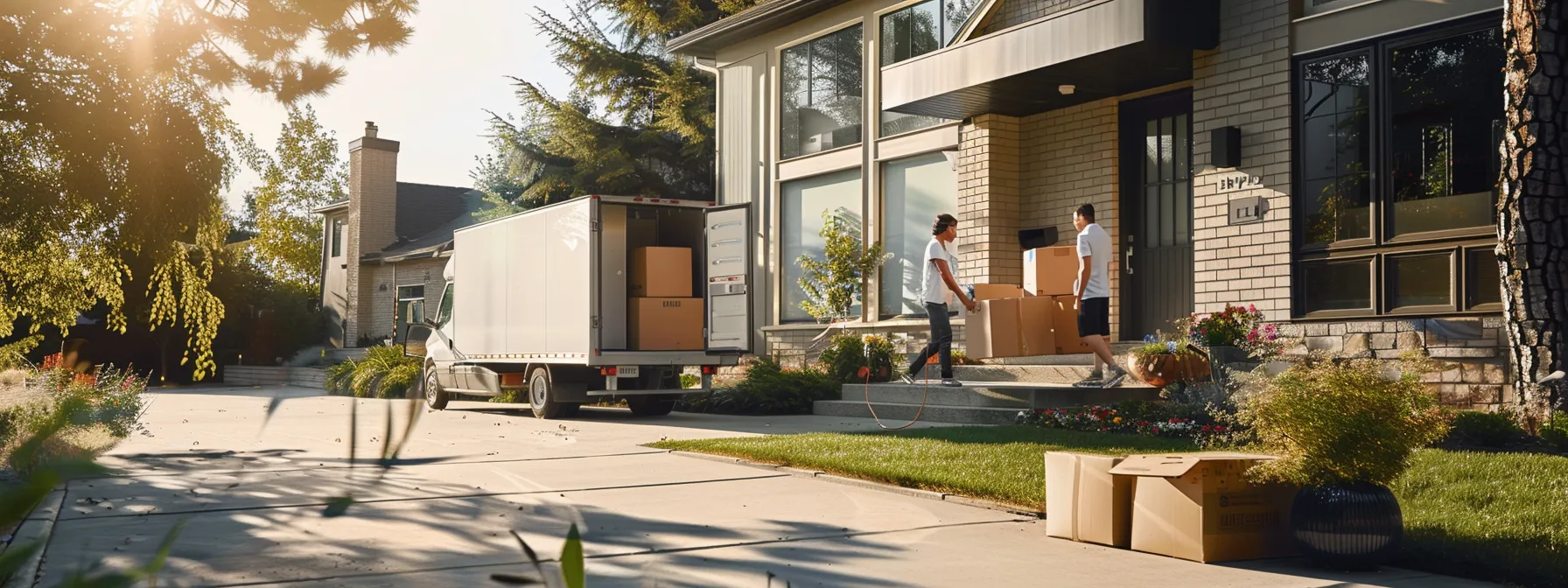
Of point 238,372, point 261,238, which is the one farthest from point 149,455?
point 261,238

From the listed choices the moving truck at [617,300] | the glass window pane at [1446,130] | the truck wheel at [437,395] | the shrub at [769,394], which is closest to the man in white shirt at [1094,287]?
the glass window pane at [1446,130]

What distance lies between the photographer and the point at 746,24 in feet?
68.0

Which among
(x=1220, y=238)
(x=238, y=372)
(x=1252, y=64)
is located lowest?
(x=238, y=372)

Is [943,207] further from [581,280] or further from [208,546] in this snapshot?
[208,546]

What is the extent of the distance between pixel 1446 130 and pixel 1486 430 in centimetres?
355

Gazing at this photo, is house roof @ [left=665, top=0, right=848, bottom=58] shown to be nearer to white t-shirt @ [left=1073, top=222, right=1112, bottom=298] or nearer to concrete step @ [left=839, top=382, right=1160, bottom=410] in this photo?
concrete step @ [left=839, top=382, right=1160, bottom=410]

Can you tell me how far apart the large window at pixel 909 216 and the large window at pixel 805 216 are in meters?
0.64

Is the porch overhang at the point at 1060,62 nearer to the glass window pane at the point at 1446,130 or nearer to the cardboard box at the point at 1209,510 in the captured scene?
the glass window pane at the point at 1446,130

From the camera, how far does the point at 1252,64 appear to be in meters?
13.3

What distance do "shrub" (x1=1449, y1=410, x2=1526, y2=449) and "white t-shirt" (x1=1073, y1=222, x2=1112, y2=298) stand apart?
3430 millimetres

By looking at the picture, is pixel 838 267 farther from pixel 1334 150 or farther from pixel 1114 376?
pixel 1334 150

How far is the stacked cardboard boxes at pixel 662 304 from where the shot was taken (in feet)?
51.7

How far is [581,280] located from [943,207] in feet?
17.2

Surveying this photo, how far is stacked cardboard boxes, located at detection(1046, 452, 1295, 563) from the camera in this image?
5836 mm
